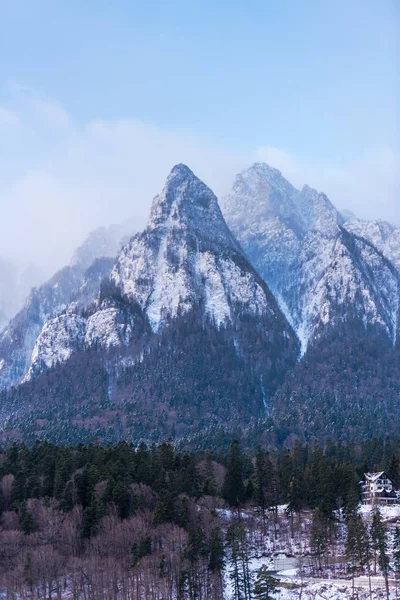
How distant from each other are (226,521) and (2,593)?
45.2m

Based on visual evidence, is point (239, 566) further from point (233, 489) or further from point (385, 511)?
point (385, 511)

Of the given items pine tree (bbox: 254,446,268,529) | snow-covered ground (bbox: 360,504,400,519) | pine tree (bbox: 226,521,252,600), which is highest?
pine tree (bbox: 254,446,268,529)

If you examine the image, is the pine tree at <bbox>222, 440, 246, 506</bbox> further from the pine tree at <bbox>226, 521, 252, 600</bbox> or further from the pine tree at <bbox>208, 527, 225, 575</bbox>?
the pine tree at <bbox>208, 527, 225, 575</bbox>

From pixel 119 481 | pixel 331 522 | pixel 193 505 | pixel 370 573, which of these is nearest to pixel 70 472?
pixel 119 481

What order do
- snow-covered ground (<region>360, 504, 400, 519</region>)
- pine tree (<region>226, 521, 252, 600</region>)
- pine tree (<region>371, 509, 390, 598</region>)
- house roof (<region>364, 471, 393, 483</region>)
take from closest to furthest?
pine tree (<region>371, 509, 390, 598</region>)
pine tree (<region>226, 521, 252, 600</region>)
snow-covered ground (<region>360, 504, 400, 519</region>)
house roof (<region>364, 471, 393, 483</region>)

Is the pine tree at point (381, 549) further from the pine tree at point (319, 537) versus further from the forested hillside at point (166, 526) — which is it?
the pine tree at point (319, 537)

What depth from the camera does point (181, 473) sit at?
149000mm

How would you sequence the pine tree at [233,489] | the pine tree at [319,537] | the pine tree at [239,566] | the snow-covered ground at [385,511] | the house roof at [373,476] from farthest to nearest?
the house roof at [373,476] → the pine tree at [233,489] → the snow-covered ground at [385,511] → the pine tree at [319,537] → the pine tree at [239,566]

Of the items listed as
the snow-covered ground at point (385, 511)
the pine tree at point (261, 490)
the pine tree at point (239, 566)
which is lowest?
the pine tree at point (239, 566)

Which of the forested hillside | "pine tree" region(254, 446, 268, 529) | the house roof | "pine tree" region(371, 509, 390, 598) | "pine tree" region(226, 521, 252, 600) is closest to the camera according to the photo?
"pine tree" region(371, 509, 390, 598)

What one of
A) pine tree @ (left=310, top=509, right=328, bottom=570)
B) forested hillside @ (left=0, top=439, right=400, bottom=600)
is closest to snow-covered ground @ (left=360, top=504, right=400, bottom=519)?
forested hillside @ (left=0, top=439, right=400, bottom=600)

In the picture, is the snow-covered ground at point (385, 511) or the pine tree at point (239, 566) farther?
the snow-covered ground at point (385, 511)

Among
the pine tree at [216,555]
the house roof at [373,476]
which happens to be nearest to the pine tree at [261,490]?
the house roof at [373,476]

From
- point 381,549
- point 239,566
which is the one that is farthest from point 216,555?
point 381,549
